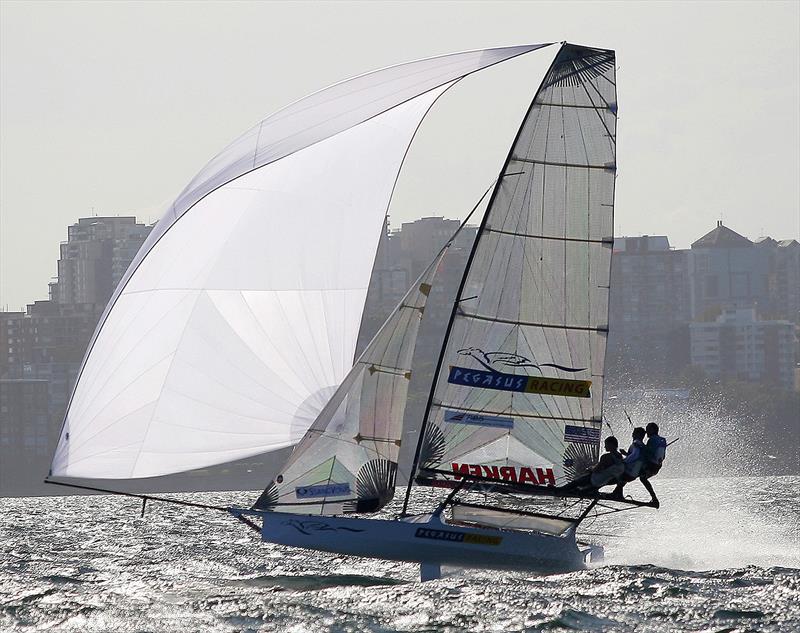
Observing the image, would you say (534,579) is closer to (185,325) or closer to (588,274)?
(588,274)

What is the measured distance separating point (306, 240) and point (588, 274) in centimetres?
255

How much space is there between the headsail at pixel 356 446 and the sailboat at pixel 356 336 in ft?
0.06

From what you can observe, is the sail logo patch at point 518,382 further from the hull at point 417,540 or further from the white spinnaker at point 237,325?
the hull at point 417,540

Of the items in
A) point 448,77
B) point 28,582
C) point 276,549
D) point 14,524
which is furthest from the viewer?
point 14,524

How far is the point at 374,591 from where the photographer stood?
12617 millimetres

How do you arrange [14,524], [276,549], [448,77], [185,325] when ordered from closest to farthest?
[185,325]
[448,77]
[276,549]
[14,524]

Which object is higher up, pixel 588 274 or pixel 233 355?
pixel 588 274

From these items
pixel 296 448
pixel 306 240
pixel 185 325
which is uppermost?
pixel 306 240

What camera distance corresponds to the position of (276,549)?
729 inches

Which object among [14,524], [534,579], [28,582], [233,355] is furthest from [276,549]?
[14,524]

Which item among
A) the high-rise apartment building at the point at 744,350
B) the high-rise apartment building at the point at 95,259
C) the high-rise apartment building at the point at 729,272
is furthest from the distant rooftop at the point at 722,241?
the high-rise apartment building at the point at 95,259

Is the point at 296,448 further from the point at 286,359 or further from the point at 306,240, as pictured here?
the point at 306,240

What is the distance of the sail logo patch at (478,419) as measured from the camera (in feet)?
42.1

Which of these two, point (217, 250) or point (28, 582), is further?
point (28, 582)
